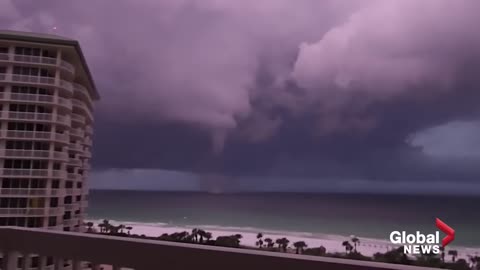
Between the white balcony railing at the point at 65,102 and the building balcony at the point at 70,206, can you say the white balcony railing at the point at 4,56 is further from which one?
the building balcony at the point at 70,206

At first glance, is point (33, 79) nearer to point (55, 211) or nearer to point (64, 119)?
point (64, 119)

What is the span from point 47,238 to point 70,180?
27.0 m

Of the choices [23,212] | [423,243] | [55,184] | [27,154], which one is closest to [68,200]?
[55,184]

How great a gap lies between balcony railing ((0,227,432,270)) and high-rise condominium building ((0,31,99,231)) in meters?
22.9

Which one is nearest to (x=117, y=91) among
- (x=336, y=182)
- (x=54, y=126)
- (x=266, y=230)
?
(x=54, y=126)

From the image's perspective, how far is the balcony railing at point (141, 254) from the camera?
99 centimetres

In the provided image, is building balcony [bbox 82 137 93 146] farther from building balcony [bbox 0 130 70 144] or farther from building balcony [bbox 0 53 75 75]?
building balcony [bbox 0 53 75 75]

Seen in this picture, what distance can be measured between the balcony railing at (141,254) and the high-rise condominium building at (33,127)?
2292 cm

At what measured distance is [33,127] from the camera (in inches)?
858

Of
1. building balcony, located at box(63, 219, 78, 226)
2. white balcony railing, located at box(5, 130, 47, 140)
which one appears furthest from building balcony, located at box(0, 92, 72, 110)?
building balcony, located at box(63, 219, 78, 226)

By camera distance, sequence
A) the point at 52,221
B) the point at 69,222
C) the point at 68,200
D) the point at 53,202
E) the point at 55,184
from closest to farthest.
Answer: the point at 52,221 → the point at 53,202 → the point at 55,184 → the point at 69,222 → the point at 68,200

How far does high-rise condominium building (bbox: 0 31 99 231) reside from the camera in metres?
21.2

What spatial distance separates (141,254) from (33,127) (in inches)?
939

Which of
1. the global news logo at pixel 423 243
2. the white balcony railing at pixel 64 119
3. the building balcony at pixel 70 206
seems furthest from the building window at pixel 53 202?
the global news logo at pixel 423 243
